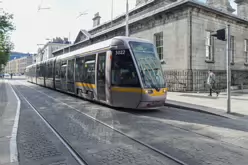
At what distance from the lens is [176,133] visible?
6387 millimetres

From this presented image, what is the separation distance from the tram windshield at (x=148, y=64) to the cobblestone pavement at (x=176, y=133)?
4.38 feet

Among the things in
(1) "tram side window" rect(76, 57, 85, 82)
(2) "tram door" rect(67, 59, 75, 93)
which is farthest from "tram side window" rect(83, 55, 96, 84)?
(2) "tram door" rect(67, 59, 75, 93)

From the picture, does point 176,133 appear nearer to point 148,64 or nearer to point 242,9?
point 148,64

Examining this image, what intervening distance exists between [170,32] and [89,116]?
15.1 metres

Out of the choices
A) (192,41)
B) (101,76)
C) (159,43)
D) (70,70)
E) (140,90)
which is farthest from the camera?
(159,43)

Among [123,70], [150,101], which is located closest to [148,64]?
[123,70]

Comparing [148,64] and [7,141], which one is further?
[148,64]

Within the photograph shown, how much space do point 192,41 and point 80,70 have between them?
36.7 feet

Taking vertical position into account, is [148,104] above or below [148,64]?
below

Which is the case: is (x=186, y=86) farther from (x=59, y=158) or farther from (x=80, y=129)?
(x=59, y=158)

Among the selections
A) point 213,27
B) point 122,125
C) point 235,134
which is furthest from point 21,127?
point 213,27

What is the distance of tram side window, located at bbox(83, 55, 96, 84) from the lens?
459 inches

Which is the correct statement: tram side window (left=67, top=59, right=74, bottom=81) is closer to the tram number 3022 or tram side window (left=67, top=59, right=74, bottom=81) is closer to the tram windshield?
the tram number 3022

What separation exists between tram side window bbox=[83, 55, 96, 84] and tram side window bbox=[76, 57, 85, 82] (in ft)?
1.69
